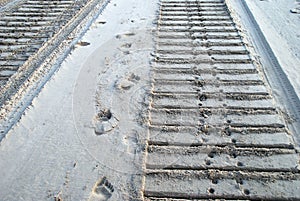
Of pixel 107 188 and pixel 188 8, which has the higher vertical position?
pixel 188 8

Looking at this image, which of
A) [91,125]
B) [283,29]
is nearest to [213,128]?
[91,125]

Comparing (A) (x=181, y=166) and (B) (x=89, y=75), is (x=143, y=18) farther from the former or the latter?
(A) (x=181, y=166)

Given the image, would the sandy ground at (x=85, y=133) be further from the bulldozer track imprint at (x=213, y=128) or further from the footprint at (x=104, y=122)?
the bulldozer track imprint at (x=213, y=128)

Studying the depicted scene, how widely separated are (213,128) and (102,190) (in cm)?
129

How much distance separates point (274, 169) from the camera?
2516mm

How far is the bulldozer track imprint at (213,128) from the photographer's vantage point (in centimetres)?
240

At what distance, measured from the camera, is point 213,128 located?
9.64 feet

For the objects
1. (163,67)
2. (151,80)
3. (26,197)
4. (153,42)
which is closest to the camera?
(26,197)

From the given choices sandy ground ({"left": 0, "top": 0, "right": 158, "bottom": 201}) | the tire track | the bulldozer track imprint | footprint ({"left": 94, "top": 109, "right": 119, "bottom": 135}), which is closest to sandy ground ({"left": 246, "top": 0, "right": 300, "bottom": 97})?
the bulldozer track imprint

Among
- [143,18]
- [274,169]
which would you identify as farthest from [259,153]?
[143,18]

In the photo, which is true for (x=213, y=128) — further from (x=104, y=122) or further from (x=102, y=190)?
(x=102, y=190)

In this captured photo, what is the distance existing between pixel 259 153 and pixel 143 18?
137 inches

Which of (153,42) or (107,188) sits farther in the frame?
(153,42)

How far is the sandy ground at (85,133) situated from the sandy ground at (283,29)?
1.90 meters
